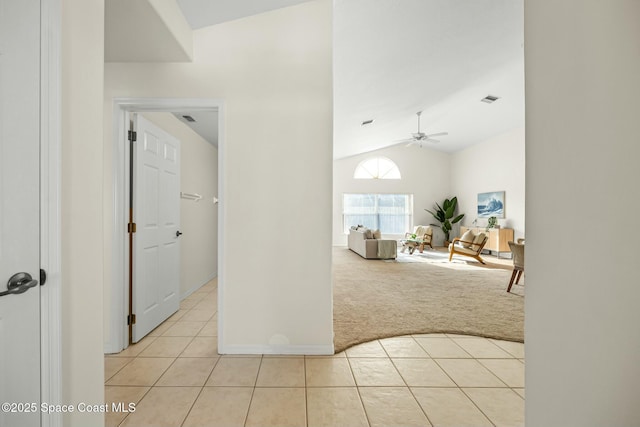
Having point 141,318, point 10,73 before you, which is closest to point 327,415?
point 141,318

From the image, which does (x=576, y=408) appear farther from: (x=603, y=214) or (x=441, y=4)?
(x=441, y=4)

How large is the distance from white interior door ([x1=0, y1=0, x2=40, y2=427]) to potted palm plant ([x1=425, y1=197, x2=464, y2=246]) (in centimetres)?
1021

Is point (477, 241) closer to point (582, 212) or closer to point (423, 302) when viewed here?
point (423, 302)

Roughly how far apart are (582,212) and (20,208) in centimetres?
176

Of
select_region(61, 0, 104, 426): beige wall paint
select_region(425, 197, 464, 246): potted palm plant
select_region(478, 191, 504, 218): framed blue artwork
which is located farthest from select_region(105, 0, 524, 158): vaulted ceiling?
select_region(425, 197, 464, 246): potted palm plant

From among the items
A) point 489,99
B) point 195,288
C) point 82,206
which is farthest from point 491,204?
point 82,206

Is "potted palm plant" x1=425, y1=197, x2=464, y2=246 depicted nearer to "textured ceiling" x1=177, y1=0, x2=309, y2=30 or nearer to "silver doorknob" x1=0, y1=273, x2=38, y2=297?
"textured ceiling" x1=177, y1=0, x2=309, y2=30

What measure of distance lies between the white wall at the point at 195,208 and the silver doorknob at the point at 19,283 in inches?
94.7

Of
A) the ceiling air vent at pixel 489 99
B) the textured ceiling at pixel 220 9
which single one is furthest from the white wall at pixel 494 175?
the textured ceiling at pixel 220 9

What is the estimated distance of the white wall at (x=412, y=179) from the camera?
10102 mm

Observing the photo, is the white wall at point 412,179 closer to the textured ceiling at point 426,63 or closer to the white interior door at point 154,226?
the textured ceiling at point 426,63

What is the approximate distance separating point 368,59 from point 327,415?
3.83 m

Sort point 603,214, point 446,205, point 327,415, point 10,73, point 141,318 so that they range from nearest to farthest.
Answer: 1. point 603,214
2. point 10,73
3. point 327,415
4. point 141,318
5. point 446,205

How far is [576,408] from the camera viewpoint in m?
0.74
